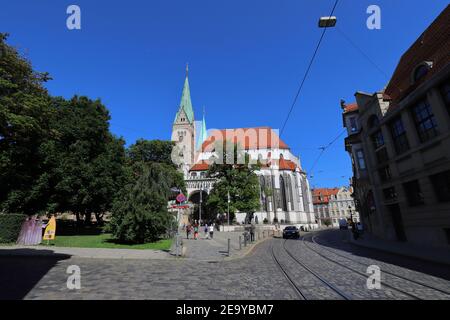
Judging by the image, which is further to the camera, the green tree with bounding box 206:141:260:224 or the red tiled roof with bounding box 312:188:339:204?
the red tiled roof with bounding box 312:188:339:204

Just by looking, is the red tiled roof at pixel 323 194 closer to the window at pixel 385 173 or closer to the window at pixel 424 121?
the window at pixel 385 173

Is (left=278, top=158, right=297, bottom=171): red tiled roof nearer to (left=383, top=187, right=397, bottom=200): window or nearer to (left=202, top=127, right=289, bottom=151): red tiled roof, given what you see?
(left=202, top=127, right=289, bottom=151): red tiled roof

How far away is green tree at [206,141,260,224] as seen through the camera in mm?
40250

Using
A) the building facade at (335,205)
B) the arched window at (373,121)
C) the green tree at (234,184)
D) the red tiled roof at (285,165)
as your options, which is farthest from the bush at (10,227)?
the building facade at (335,205)

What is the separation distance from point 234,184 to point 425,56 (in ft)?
95.7

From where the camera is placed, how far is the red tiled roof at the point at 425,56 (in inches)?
611

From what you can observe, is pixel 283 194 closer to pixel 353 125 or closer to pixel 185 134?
pixel 185 134

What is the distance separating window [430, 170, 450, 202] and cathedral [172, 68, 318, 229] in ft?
108

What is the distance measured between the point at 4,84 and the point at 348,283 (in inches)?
857

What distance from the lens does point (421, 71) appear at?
17188 mm

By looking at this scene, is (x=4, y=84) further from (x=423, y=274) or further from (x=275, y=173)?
(x=275, y=173)

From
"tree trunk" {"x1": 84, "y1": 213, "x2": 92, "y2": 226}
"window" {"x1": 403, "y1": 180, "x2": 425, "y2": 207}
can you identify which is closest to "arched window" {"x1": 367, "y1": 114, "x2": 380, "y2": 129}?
"window" {"x1": 403, "y1": 180, "x2": 425, "y2": 207}

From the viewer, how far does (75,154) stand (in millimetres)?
25219

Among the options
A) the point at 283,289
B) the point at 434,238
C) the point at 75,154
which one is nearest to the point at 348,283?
the point at 283,289
